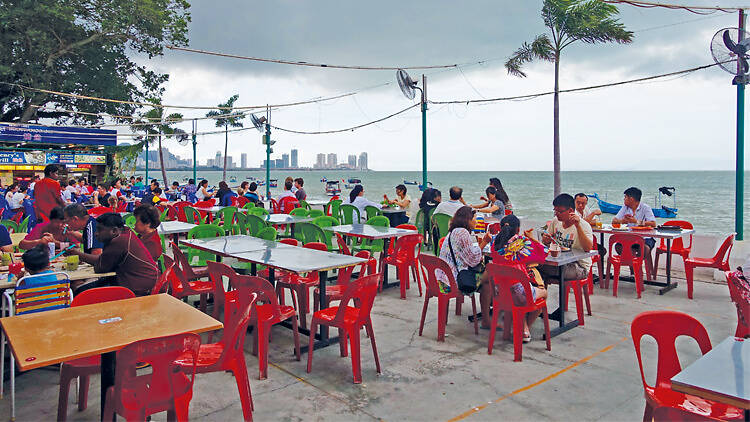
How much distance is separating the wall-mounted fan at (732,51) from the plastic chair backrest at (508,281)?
19.7ft

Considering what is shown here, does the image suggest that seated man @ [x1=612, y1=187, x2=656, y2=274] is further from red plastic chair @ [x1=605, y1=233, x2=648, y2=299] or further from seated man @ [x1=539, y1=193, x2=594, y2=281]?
seated man @ [x1=539, y1=193, x2=594, y2=281]

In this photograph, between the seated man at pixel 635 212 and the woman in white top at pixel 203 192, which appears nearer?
the seated man at pixel 635 212

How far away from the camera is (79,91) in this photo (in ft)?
71.4

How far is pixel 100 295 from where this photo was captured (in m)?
3.30

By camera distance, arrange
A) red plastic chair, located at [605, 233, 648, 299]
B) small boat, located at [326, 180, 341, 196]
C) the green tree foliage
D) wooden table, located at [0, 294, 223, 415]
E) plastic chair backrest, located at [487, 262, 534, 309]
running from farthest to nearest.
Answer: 1. small boat, located at [326, 180, 341, 196]
2. the green tree foliage
3. red plastic chair, located at [605, 233, 648, 299]
4. plastic chair backrest, located at [487, 262, 534, 309]
5. wooden table, located at [0, 294, 223, 415]

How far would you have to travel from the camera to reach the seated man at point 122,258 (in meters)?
4.01

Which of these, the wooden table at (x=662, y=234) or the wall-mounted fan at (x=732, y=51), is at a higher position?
the wall-mounted fan at (x=732, y=51)

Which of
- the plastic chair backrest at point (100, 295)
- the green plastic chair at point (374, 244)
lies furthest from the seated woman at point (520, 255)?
the plastic chair backrest at point (100, 295)

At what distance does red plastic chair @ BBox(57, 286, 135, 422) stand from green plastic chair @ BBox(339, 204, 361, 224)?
21.5 feet

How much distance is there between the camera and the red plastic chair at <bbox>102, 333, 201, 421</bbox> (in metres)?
2.40

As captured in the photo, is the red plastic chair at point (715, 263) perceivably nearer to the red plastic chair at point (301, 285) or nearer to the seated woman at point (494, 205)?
the seated woman at point (494, 205)

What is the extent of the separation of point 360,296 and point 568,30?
45.9ft

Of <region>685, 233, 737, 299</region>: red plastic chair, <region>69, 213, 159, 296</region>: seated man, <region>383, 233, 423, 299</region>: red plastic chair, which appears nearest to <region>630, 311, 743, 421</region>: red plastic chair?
<region>69, 213, 159, 296</region>: seated man

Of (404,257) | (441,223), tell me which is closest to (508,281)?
(404,257)
